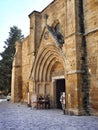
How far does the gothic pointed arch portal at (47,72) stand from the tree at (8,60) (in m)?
15.8

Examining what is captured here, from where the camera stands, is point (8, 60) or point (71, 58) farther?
point (8, 60)

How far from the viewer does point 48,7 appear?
18.0 metres

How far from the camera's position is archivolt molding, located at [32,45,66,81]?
16.1 meters

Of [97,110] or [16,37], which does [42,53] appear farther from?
[16,37]

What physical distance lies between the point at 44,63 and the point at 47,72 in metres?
0.75

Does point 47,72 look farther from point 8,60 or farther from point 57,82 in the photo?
point 8,60

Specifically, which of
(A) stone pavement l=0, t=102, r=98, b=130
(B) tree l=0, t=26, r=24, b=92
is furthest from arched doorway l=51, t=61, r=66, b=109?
(B) tree l=0, t=26, r=24, b=92

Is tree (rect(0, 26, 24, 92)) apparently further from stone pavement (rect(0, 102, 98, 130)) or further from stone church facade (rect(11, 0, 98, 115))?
stone pavement (rect(0, 102, 98, 130))

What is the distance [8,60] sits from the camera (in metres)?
34.2

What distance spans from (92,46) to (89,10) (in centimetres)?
214

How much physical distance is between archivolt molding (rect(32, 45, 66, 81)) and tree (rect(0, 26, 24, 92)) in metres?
15.8

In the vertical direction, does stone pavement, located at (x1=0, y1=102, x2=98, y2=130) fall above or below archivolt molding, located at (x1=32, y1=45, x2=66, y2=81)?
below

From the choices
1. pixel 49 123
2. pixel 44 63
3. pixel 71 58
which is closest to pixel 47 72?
pixel 44 63

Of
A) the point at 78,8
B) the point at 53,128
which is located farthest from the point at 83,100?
the point at 78,8
